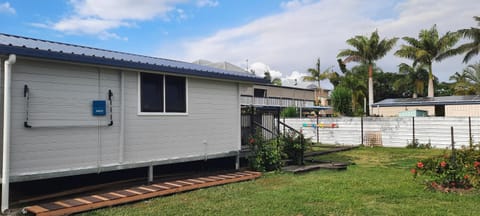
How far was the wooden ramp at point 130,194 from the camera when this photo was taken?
190 inches

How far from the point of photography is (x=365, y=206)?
5262mm

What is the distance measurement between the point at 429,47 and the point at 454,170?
2549 cm

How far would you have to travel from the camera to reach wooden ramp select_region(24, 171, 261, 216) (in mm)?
4836

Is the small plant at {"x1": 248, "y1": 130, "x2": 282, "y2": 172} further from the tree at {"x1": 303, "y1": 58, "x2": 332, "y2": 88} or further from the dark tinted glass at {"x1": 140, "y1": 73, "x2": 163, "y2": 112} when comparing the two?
the tree at {"x1": 303, "y1": 58, "x2": 332, "y2": 88}

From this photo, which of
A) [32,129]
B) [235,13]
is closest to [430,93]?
[235,13]

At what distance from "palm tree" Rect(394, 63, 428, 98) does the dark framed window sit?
35850 mm

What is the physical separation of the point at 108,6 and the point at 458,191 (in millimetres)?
9474

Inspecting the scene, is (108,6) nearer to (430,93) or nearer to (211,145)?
(211,145)

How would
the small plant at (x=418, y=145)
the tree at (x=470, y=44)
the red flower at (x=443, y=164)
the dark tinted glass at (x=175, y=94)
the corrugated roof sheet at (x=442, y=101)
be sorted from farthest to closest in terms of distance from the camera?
Answer: the tree at (x=470, y=44)
the corrugated roof sheet at (x=442, y=101)
the small plant at (x=418, y=145)
the dark tinted glass at (x=175, y=94)
the red flower at (x=443, y=164)

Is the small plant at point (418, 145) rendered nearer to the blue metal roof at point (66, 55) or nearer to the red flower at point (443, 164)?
the red flower at point (443, 164)

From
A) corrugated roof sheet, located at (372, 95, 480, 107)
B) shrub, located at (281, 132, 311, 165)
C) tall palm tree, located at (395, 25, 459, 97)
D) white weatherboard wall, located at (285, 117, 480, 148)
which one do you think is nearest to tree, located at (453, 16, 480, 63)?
tall palm tree, located at (395, 25, 459, 97)

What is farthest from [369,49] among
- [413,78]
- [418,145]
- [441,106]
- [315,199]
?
[315,199]

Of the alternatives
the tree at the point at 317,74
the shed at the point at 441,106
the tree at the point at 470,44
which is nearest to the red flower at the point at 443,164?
the shed at the point at 441,106

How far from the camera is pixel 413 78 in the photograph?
38969 millimetres
